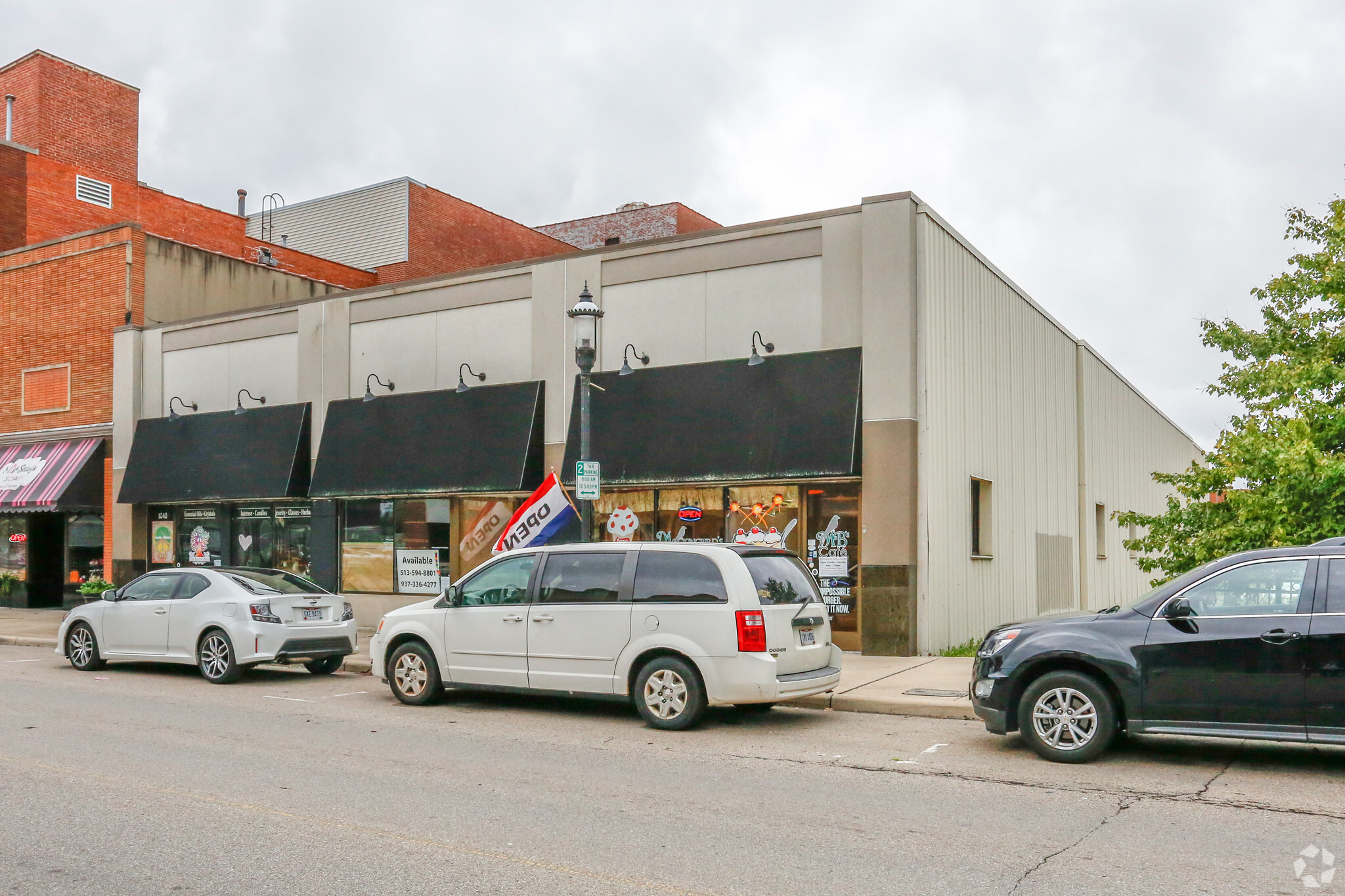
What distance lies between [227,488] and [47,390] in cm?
779

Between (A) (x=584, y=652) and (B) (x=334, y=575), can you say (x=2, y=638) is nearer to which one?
(B) (x=334, y=575)

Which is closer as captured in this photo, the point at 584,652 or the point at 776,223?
the point at 584,652

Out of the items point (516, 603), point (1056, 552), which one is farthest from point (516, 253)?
point (516, 603)

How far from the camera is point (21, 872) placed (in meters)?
5.70

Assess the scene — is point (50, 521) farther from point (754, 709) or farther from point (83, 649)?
point (754, 709)

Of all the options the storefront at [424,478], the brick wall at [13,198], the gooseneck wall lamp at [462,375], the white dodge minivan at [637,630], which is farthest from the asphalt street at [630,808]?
the brick wall at [13,198]

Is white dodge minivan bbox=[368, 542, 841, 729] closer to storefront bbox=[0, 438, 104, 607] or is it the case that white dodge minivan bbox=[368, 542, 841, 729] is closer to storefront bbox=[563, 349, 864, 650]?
storefront bbox=[563, 349, 864, 650]

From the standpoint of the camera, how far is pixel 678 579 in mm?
10445

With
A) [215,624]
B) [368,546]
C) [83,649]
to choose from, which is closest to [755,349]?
[215,624]

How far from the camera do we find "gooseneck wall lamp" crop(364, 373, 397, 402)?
20.1 metres

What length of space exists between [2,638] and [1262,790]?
19.9 meters

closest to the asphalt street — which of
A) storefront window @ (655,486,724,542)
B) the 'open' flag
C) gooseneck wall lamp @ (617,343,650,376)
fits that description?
the 'open' flag

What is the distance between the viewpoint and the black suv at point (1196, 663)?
8008 millimetres

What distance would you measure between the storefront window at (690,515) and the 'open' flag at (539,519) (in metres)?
2.27
